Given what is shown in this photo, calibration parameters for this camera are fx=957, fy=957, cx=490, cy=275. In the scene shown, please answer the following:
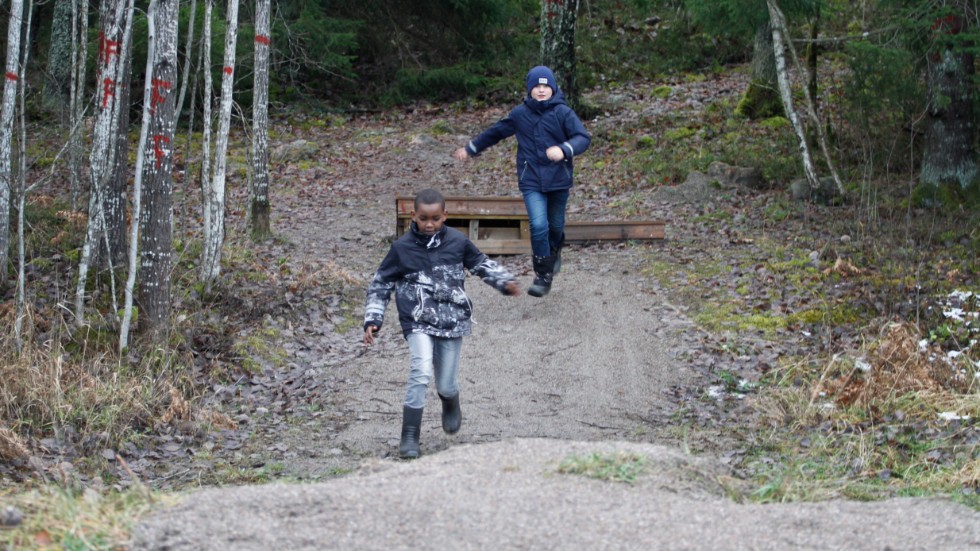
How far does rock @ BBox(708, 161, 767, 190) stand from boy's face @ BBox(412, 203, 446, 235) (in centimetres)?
1041

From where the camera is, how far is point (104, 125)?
31.2 ft

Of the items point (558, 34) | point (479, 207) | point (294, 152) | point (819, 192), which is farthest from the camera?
point (294, 152)

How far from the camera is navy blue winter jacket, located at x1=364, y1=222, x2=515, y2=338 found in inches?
257

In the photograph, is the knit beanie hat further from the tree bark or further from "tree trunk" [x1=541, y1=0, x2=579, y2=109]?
"tree trunk" [x1=541, y1=0, x2=579, y2=109]

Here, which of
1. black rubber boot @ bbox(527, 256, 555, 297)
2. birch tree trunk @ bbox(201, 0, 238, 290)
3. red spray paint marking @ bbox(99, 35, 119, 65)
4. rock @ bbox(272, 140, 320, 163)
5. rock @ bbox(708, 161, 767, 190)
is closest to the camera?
red spray paint marking @ bbox(99, 35, 119, 65)

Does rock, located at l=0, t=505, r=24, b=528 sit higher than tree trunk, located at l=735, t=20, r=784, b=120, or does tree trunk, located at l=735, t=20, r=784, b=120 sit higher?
tree trunk, located at l=735, t=20, r=784, b=120

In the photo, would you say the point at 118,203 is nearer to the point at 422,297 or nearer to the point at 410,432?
the point at 422,297

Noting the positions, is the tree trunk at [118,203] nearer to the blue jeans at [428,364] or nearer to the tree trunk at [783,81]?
the blue jeans at [428,364]

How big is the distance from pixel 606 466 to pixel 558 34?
1469cm

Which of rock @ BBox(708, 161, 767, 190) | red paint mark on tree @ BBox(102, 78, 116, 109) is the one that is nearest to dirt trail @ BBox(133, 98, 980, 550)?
red paint mark on tree @ BBox(102, 78, 116, 109)

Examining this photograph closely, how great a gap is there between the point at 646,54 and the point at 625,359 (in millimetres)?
18393

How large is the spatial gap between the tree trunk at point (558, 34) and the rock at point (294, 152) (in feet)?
16.9

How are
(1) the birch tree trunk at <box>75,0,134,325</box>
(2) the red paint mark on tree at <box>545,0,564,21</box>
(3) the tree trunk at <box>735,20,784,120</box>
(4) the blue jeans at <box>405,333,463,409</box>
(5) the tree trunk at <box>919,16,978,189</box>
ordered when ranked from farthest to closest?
(3) the tree trunk at <box>735,20,784,120</box> < (2) the red paint mark on tree at <box>545,0,564,21</box> < (5) the tree trunk at <box>919,16,978,189</box> < (1) the birch tree trunk at <box>75,0,134,325</box> < (4) the blue jeans at <box>405,333,463,409</box>

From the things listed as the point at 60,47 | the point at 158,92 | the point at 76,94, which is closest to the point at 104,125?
the point at 158,92
